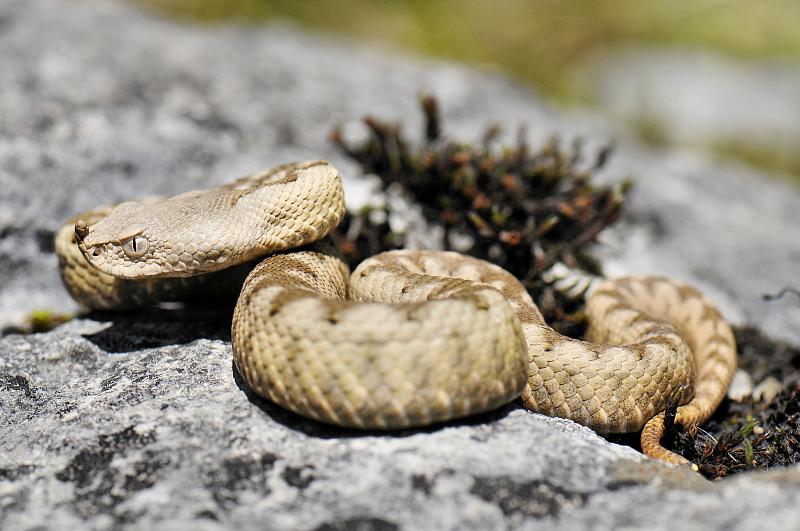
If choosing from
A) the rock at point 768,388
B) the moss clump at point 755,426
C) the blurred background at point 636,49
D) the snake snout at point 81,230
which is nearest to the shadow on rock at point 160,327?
the snake snout at point 81,230

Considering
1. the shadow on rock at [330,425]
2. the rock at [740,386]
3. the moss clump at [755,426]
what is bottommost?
the rock at [740,386]

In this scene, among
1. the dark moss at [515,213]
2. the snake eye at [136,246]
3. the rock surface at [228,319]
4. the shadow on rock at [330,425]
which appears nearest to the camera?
the rock surface at [228,319]

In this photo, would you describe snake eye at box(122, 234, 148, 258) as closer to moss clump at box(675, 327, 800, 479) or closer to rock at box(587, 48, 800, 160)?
moss clump at box(675, 327, 800, 479)

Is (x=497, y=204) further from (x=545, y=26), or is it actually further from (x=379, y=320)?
(x=545, y=26)

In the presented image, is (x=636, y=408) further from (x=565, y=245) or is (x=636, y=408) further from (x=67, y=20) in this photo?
(x=67, y=20)

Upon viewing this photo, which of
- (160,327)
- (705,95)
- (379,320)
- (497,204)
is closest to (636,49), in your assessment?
(705,95)

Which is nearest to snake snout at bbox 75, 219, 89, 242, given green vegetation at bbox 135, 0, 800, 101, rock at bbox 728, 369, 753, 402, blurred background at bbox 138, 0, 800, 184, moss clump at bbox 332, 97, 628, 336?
moss clump at bbox 332, 97, 628, 336

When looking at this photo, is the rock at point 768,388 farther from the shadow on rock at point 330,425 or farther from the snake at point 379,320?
the shadow on rock at point 330,425
